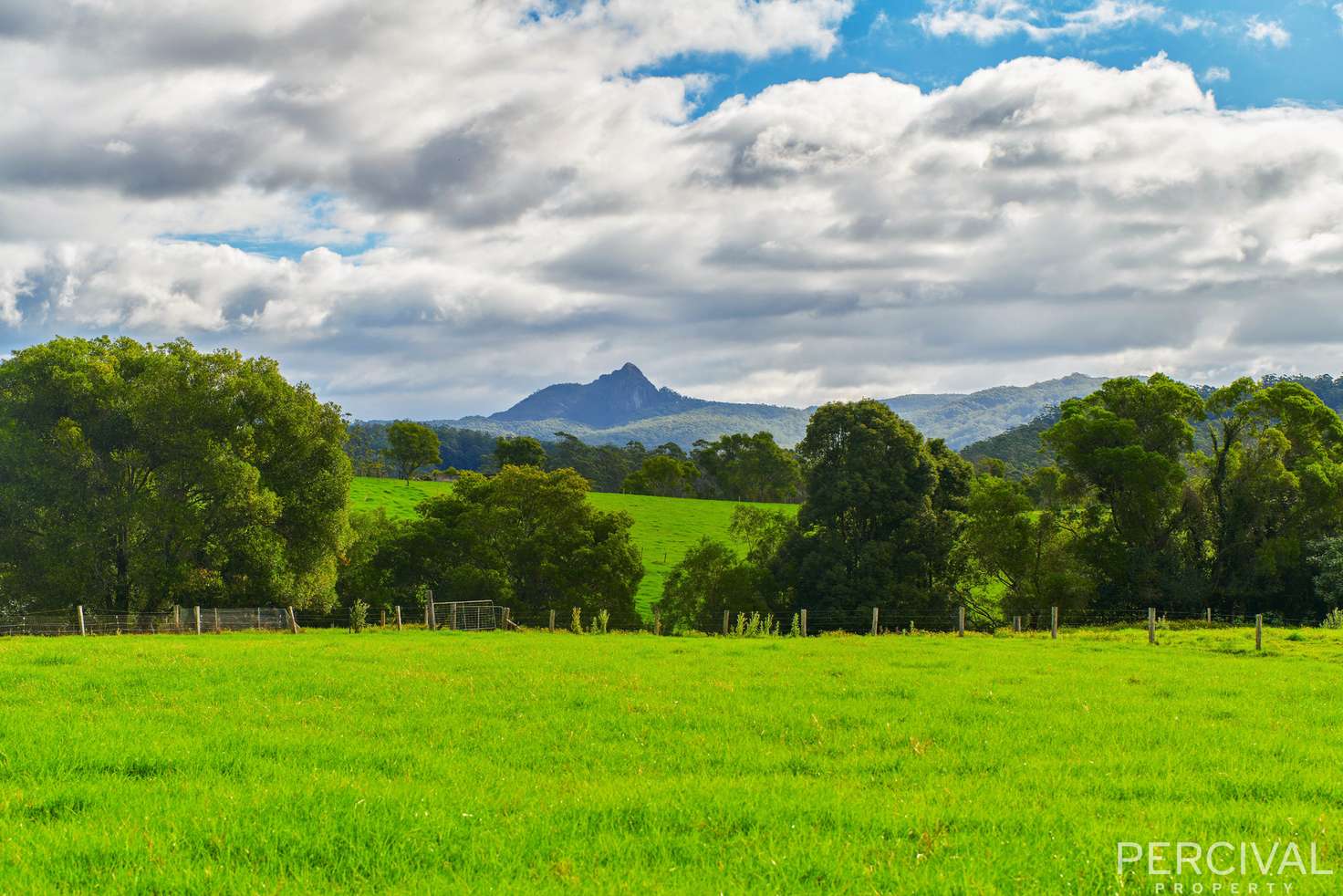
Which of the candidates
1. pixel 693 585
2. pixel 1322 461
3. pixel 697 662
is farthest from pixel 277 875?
pixel 1322 461

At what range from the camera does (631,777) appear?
34.5ft

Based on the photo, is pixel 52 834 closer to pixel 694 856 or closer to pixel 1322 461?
pixel 694 856

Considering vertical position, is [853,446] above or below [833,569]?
above

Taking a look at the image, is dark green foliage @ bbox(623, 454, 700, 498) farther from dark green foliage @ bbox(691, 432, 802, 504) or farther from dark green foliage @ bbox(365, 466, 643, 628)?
dark green foliage @ bbox(365, 466, 643, 628)

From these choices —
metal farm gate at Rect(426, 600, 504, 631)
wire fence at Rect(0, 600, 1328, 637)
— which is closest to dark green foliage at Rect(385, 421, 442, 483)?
wire fence at Rect(0, 600, 1328, 637)

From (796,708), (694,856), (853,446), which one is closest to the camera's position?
(694,856)

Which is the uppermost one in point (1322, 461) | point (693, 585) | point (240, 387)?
point (240, 387)

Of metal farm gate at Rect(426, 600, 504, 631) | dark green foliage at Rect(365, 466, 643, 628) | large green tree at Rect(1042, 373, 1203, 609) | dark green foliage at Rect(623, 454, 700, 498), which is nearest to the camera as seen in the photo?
metal farm gate at Rect(426, 600, 504, 631)

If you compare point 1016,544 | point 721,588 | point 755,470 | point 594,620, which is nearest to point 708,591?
point 721,588

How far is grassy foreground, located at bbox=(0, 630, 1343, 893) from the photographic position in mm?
7363

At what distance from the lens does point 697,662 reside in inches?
961

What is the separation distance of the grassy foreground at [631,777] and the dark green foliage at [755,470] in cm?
12440

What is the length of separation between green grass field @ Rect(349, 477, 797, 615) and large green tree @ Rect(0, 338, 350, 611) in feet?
104

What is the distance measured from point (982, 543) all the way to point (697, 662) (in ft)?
117
